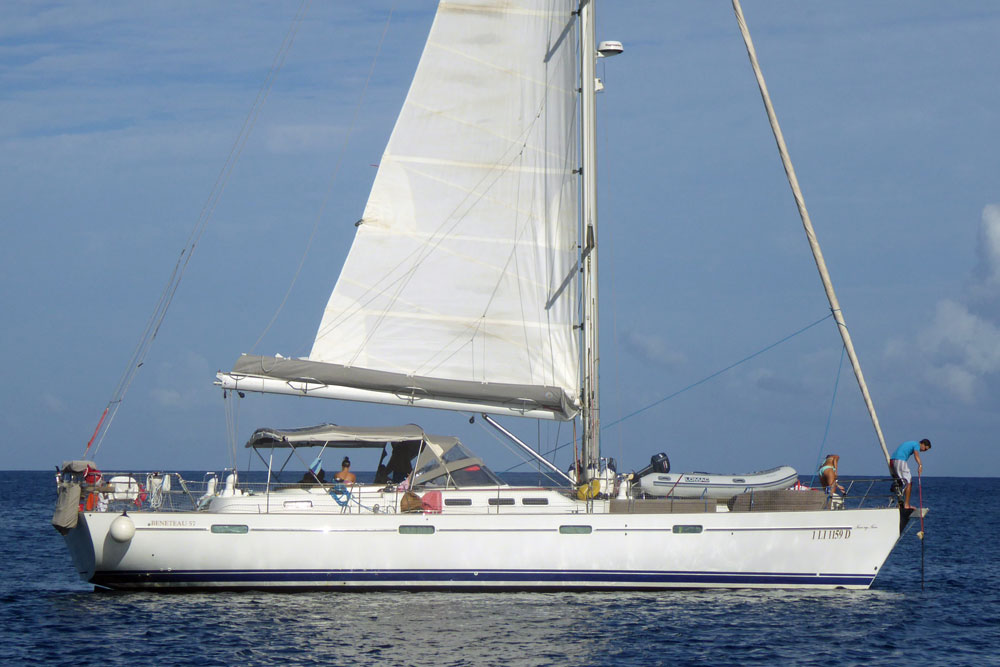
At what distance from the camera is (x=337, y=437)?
75.8 feet

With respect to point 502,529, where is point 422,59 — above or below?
above

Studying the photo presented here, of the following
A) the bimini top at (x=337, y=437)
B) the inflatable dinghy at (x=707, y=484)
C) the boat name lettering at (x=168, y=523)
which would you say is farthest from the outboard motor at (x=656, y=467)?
the boat name lettering at (x=168, y=523)

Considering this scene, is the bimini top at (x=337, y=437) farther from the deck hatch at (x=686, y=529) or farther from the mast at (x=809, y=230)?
the mast at (x=809, y=230)

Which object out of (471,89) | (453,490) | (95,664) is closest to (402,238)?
(471,89)

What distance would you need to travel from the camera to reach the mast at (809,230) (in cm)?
2316

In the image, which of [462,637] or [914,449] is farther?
[914,449]

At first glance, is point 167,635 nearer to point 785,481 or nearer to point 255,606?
point 255,606

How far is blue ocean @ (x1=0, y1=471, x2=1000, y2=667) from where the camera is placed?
18016 millimetres

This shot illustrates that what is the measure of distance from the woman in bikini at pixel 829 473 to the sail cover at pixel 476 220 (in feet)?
16.9

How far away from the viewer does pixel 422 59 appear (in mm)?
24156

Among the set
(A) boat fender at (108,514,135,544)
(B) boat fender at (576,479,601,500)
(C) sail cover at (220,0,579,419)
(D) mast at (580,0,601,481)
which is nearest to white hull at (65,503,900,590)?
(A) boat fender at (108,514,135,544)

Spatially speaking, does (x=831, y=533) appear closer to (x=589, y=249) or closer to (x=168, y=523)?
(x=589, y=249)

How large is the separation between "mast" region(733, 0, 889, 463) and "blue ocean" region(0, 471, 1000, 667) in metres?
3.88

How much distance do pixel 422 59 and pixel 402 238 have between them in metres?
3.68
